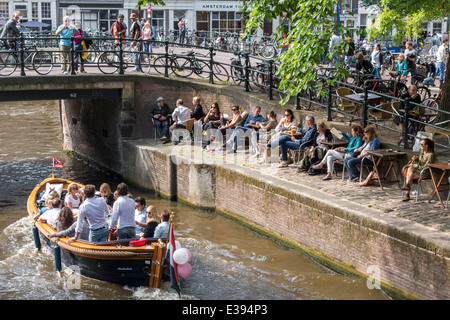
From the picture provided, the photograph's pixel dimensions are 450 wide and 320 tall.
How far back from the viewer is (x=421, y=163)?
493 inches

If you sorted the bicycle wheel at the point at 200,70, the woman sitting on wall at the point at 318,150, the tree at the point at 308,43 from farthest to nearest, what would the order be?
the bicycle wheel at the point at 200,70 → the woman sitting on wall at the point at 318,150 → the tree at the point at 308,43

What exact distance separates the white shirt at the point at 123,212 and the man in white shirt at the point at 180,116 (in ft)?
22.5

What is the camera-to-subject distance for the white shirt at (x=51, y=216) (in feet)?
43.7

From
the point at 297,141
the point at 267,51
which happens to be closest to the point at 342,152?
the point at 297,141

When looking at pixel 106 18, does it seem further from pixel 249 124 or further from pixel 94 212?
pixel 94 212

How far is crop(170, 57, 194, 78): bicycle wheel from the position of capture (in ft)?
67.2

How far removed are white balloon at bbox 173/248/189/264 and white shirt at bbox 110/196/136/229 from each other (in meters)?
1.14

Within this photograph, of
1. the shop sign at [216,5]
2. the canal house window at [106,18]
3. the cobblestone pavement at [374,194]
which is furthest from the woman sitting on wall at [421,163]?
the canal house window at [106,18]

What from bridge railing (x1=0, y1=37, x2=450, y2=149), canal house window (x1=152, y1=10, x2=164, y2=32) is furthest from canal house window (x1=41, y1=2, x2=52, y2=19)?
bridge railing (x1=0, y1=37, x2=450, y2=149)

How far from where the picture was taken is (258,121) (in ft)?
55.3

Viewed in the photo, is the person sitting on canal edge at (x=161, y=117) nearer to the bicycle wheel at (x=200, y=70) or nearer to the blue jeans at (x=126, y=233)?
the bicycle wheel at (x=200, y=70)

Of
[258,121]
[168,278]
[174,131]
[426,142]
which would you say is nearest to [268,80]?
[258,121]

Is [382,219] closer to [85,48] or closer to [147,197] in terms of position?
[147,197]

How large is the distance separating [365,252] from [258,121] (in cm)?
580
